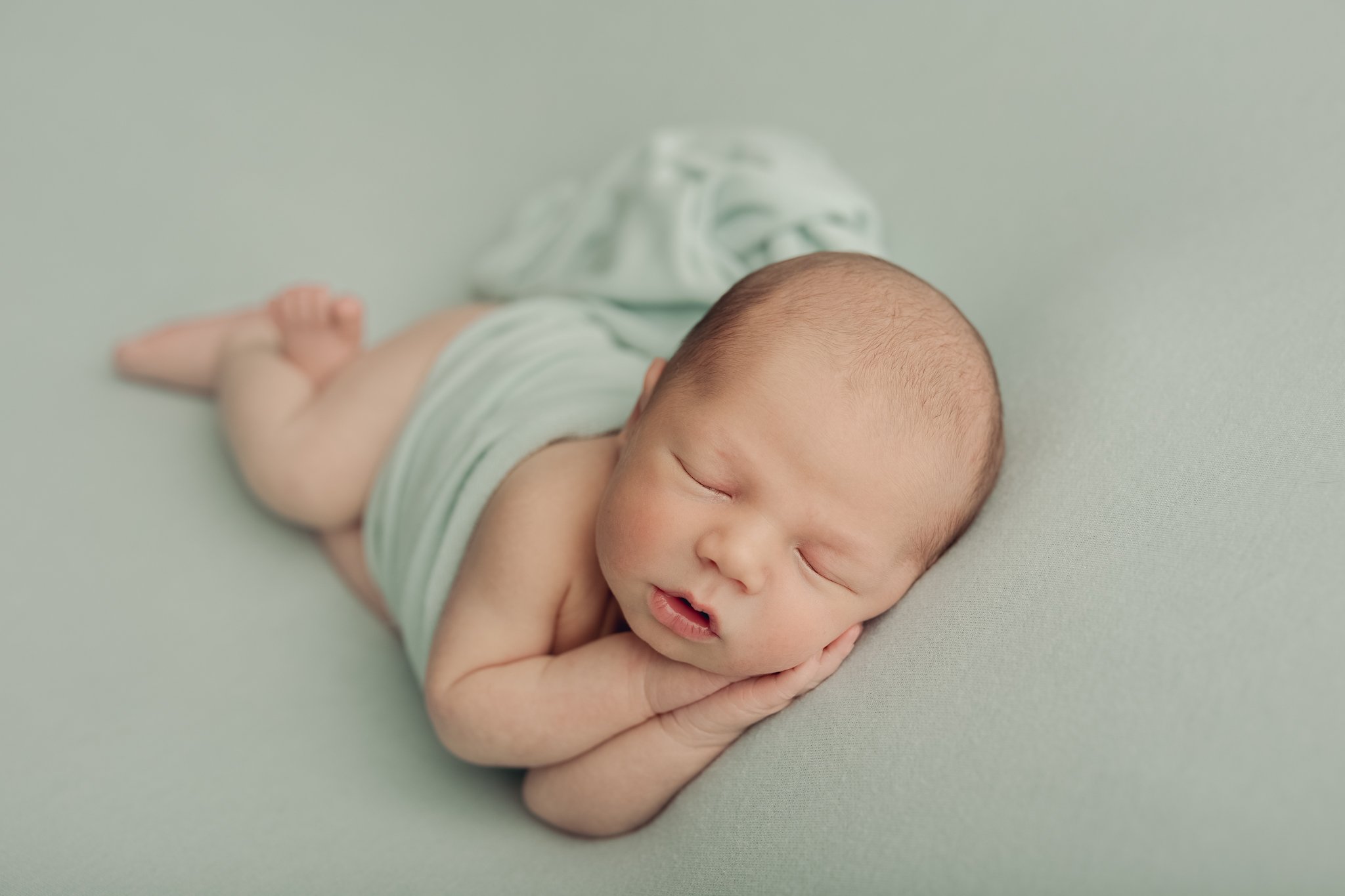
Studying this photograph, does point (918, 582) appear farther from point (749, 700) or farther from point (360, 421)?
point (360, 421)

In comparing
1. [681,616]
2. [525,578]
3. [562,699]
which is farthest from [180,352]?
[681,616]

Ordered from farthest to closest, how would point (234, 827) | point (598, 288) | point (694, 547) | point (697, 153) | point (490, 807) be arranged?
point (697, 153) → point (598, 288) → point (490, 807) → point (234, 827) → point (694, 547)

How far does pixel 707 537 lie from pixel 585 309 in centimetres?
68

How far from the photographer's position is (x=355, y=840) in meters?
1.11

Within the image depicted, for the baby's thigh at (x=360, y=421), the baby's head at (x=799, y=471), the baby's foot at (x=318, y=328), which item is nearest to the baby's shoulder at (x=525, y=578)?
the baby's head at (x=799, y=471)

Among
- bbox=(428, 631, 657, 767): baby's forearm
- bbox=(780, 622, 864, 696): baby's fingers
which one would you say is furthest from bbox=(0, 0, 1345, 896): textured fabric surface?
bbox=(428, 631, 657, 767): baby's forearm

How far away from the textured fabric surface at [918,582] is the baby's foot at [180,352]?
0.05 metres

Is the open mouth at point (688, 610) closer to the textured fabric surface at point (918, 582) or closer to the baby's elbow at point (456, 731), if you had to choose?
the textured fabric surface at point (918, 582)

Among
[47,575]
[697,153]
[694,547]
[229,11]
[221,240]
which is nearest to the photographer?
[694,547]

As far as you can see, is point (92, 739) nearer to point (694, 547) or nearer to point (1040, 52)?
point (694, 547)

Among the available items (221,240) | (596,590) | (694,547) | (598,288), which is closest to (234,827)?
(596,590)

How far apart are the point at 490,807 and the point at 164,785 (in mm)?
366

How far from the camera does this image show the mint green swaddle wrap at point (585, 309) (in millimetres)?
1225

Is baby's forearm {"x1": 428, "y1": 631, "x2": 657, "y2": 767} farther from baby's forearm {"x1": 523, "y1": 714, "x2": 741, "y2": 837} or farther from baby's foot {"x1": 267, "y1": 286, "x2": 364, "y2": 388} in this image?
baby's foot {"x1": 267, "y1": 286, "x2": 364, "y2": 388}
